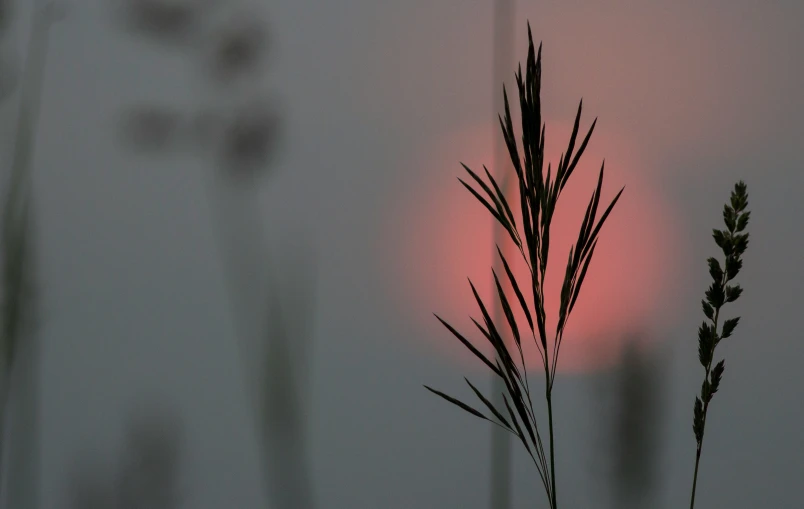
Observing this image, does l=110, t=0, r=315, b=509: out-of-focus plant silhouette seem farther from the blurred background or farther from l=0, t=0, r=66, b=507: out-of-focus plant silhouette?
l=0, t=0, r=66, b=507: out-of-focus plant silhouette

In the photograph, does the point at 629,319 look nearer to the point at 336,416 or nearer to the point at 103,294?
the point at 336,416

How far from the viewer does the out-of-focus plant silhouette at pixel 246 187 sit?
3.05ft

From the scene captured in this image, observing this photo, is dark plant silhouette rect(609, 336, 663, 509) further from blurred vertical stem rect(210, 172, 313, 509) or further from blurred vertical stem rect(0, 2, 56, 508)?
blurred vertical stem rect(0, 2, 56, 508)

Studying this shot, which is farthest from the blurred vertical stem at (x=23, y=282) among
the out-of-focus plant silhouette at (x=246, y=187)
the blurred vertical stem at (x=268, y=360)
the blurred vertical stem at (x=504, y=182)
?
the blurred vertical stem at (x=504, y=182)

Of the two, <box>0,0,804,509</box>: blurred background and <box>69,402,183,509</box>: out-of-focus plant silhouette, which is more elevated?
<box>0,0,804,509</box>: blurred background

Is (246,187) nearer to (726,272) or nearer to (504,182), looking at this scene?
(504,182)

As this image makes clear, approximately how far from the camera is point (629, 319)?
92 cm

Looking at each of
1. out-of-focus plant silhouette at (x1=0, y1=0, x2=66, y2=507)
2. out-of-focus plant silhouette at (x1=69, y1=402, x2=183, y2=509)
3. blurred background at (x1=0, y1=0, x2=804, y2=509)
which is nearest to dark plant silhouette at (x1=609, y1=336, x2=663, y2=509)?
blurred background at (x1=0, y1=0, x2=804, y2=509)

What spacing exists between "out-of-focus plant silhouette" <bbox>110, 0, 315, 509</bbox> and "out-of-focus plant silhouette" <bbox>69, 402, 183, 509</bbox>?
0.42 feet

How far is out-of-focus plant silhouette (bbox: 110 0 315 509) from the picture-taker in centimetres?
93

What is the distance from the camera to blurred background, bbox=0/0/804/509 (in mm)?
918

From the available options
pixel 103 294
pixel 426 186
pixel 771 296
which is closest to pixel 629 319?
pixel 771 296

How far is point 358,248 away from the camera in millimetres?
945

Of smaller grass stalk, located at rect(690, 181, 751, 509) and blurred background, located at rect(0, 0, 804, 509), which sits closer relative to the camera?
smaller grass stalk, located at rect(690, 181, 751, 509)
